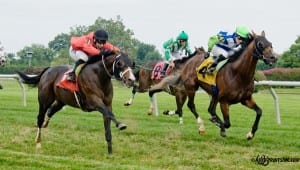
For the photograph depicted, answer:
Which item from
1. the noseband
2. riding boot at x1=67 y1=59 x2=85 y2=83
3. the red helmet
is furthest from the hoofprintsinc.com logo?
riding boot at x1=67 y1=59 x2=85 y2=83

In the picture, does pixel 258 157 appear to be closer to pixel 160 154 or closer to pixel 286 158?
pixel 286 158

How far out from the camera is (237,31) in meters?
9.06

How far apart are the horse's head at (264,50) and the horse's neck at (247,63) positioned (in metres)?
0.16

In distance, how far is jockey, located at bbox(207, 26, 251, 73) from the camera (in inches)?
356

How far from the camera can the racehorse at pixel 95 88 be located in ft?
25.3

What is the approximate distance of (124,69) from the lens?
7668mm

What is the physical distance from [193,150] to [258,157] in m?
1.15

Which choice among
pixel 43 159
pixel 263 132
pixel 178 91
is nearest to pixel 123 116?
pixel 178 91

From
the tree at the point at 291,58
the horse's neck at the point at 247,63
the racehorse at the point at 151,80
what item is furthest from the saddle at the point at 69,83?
the tree at the point at 291,58

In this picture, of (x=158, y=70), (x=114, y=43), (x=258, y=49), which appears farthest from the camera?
(x=114, y=43)

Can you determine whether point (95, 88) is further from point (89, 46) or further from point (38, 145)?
point (38, 145)

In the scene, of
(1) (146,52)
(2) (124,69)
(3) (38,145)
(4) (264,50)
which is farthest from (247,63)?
(1) (146,52)

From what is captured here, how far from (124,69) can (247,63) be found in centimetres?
223

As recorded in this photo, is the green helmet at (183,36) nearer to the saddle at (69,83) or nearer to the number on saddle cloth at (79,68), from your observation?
the saddle at (69,83)
